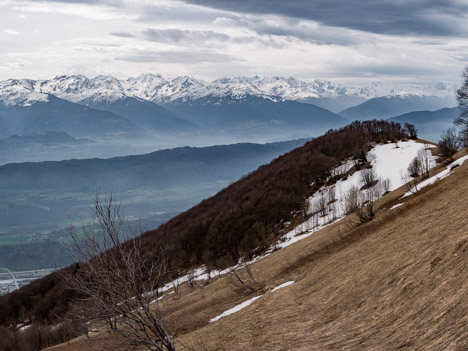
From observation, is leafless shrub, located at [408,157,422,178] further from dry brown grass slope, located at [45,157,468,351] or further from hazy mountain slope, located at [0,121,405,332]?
dry brown grass slope, located at [45,157,468,351]

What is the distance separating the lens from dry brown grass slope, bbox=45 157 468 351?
34.6ft

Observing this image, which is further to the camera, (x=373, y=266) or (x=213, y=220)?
(x=213, y=220)

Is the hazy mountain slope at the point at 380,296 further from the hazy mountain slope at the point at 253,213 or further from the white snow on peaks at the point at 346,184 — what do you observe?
the hazy mountain slope at the point at 253,213

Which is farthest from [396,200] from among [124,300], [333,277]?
[124,300]

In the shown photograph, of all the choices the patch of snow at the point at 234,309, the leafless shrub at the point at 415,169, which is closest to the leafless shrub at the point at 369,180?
the leafless shrub at the point at 415,169

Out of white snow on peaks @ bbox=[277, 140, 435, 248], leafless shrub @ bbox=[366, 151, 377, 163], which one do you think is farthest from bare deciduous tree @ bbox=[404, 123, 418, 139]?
leafless shrub @ bbox=[366, 151, 377, 163]

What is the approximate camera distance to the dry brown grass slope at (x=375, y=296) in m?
10.6

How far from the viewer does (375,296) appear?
544 inches

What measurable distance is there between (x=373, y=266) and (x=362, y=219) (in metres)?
11.4

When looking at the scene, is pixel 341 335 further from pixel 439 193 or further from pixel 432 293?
pixel 439 193

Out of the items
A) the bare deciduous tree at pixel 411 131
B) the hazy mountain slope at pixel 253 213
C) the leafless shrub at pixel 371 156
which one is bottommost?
the hazy mountain slope at pixel 253 213

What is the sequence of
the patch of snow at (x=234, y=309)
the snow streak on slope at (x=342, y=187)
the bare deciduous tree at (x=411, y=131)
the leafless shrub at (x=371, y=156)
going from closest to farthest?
1. the patch of snow at (x=234, y=309)
2. the snow streak on slope at (x=342, y=187)
3. the leafless shrub at (x=371, y=156)
4. the bare deciduous tree at (x=411, y=131)

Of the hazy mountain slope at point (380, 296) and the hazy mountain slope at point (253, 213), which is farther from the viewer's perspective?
the hazy mountain slope at point (253, 213)

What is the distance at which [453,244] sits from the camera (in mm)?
13422
